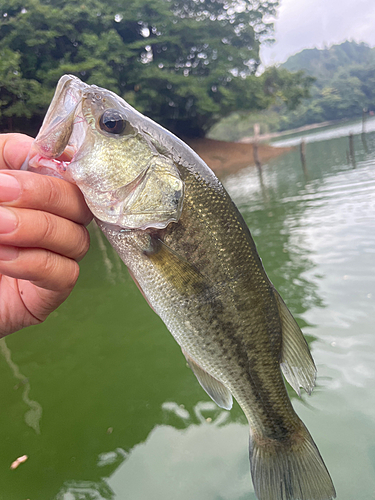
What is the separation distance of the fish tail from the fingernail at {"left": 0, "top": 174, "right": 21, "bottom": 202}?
159 centimetres

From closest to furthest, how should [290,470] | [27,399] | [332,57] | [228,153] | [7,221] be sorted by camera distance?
1. [7,221]
2. [290,470]
3. [27,399]
4. [228,153]
5. [332,57]

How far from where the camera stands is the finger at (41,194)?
1.16m

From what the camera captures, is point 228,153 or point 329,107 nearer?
point 228,153

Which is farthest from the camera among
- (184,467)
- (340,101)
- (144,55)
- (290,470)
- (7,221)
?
(340,101)

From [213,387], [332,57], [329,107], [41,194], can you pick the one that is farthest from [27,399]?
[332,57]

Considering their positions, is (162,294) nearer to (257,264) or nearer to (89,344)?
(257,264)

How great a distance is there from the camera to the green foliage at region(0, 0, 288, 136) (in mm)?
21234

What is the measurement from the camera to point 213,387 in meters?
1.69

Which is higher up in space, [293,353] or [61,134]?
[61,134]

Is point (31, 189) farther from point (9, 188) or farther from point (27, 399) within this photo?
point (27, 399)

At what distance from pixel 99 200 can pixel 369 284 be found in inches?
182

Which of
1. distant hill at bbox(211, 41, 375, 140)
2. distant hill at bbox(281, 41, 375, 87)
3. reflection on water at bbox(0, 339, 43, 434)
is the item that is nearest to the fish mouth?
reflection on water at bbox(0, 339, 43, 434)

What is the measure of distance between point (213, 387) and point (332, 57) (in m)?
193

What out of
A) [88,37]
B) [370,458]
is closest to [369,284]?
[370,458]
